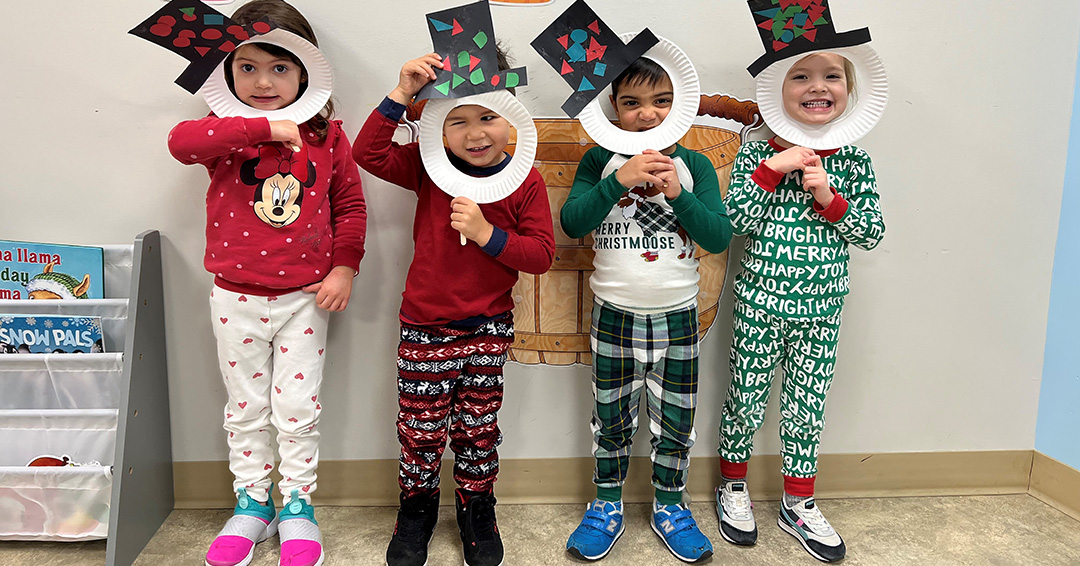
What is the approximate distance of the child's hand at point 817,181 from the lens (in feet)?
5.06

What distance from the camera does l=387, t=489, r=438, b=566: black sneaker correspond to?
5.16ft

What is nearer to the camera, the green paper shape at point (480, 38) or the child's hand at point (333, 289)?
the green paper shape at point (480, 38)

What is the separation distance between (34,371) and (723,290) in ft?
5.67

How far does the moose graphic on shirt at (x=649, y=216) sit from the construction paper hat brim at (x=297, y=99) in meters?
0.73

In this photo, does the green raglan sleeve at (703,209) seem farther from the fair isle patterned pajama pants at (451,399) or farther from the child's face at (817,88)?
the fair isle patterned pajama pants at (451,399)

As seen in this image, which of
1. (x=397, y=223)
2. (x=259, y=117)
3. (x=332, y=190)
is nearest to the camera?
(x=259, y=117)

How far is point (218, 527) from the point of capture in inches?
68.6

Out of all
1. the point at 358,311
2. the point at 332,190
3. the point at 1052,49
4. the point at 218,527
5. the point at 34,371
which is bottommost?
the point at 218,527

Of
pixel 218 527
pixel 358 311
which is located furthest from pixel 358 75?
pixel 218 527

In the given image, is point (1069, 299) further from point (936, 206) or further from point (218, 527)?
point (218, 527)

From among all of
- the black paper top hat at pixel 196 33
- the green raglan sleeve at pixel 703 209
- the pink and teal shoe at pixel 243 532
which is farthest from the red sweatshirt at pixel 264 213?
the green raglan sleeve at pixel 703 209

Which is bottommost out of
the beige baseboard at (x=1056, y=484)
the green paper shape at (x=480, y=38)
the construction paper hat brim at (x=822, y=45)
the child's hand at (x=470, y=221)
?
the beige baseboard at (x=1056, y=484)

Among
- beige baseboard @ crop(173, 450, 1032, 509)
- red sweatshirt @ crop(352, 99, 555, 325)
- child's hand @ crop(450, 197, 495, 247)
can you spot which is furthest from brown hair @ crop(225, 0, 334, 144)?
beige baseboard @ crop(173, 450, 1032, 509)

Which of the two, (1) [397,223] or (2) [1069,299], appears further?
(2) [1069,299]
